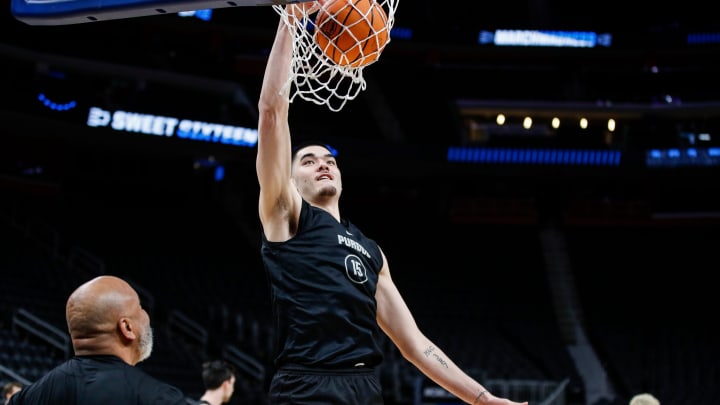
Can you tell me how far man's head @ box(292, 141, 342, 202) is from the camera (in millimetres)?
3523

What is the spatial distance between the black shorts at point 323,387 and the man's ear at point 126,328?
0.74 m

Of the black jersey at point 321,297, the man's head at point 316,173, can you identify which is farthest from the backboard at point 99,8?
the black jersey at point 321,297

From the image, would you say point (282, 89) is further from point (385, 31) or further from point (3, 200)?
point (3, 200)

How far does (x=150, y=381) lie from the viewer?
8.41 ft

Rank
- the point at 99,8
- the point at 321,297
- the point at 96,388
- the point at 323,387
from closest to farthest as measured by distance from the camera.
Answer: the point at 96,388 < the point at 323,387 < the point at 321,297 < the point at 99,8

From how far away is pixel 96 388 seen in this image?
249cm

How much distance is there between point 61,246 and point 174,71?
5122 millimetres

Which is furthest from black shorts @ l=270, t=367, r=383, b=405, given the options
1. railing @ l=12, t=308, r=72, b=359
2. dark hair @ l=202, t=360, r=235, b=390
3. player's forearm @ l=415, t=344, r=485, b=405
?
railing @ l=12, t=308, r=72, b=359

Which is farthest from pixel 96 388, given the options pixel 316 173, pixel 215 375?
pixel 215 375

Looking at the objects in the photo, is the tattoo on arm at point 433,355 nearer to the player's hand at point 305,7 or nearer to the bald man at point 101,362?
the bald man at point 101,362

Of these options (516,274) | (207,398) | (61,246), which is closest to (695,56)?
(516,274)

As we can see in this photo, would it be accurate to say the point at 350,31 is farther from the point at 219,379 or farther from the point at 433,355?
the point at 219,379

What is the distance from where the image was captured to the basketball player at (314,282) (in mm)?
3154

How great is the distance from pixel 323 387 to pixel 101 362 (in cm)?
82
